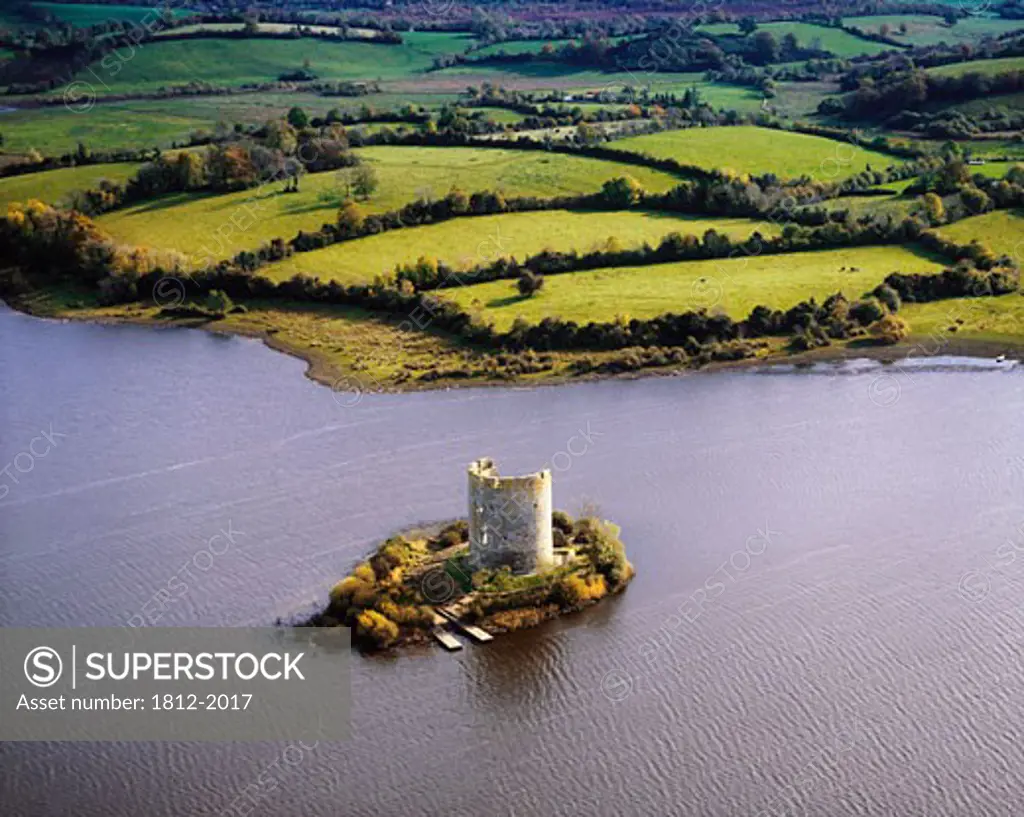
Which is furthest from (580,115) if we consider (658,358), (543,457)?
(543,457)

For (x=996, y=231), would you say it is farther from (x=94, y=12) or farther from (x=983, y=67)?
(x=94, y=12)

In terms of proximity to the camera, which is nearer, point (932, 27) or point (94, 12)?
point (94, 12)

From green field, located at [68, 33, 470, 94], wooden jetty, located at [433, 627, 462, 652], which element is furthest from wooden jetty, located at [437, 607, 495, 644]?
green field, located at [68, 33, 470, 94]

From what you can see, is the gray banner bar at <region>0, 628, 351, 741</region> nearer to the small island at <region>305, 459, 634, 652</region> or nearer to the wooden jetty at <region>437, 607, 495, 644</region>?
the small island at <region>305, 459, 634, 652</region>

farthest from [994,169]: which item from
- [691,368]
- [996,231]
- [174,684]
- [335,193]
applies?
[174,684]

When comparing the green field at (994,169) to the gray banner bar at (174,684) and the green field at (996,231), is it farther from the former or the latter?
the gray banner bar at (174,684)

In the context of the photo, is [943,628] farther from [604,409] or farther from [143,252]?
[143,252]
